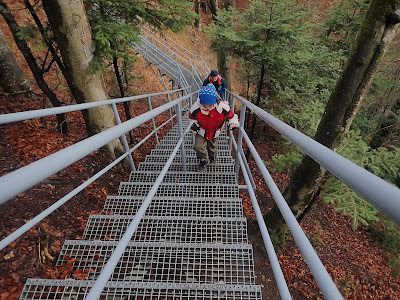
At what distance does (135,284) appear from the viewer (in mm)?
1812

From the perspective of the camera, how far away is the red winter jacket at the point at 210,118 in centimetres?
371

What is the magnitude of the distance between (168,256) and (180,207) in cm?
87

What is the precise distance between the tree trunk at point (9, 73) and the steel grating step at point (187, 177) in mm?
4188

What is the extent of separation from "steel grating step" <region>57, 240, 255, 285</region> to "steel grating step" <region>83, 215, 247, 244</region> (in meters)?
0.19

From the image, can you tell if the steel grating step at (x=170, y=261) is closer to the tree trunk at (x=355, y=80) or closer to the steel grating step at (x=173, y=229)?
the steel grating step at (x=173, y=229)

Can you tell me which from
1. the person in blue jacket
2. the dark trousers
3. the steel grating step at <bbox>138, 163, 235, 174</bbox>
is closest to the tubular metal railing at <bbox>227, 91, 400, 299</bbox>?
the dark trousers

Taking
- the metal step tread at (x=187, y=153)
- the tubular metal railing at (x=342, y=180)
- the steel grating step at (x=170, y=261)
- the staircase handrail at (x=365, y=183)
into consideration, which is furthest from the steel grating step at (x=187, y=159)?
the staircase handrail at (x=365, y=183)

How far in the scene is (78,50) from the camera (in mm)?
3828

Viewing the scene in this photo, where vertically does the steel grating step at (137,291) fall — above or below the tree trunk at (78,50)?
below

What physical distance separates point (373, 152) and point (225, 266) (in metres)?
4.55

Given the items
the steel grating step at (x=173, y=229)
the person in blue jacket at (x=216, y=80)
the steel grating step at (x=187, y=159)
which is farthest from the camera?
the person in blue jacket at (x=216, y=80)

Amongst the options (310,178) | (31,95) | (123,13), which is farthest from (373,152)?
(31,95)

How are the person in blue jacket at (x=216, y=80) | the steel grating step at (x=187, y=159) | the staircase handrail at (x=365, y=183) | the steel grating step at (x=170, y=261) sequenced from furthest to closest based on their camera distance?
1. the person in blue jacket at (x=216, y=80)
2. the steel grating step at (x=187, y=159)
3. the steel grating step at (x=170, y=261)
4. the staircase handrail at (x=365, y=183)

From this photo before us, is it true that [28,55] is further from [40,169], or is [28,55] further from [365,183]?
[365,183]
